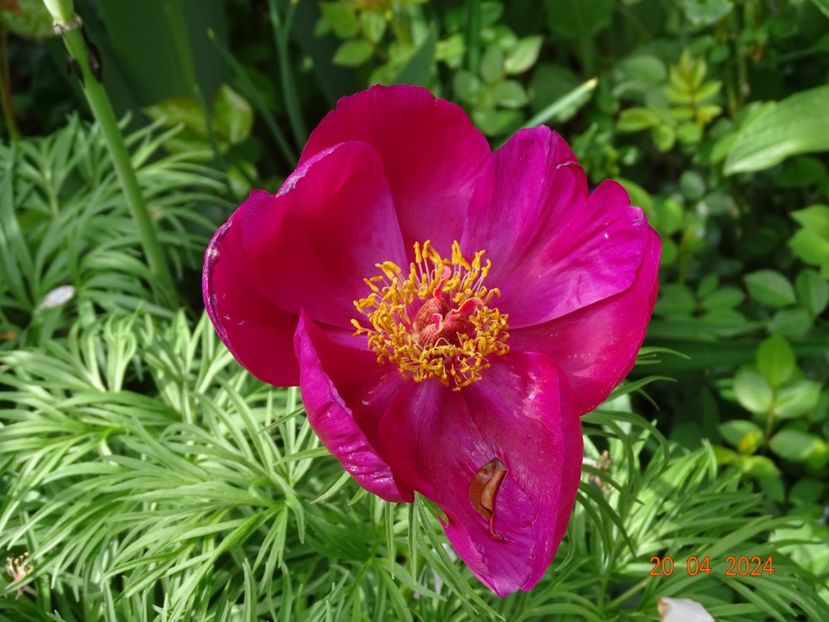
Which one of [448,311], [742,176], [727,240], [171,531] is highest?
[448,311]

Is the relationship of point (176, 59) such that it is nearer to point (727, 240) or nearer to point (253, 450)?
point (253, 450)

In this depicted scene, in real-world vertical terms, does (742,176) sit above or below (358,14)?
below

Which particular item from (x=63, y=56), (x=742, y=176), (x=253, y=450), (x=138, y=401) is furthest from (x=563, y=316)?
(x=63, y=56)

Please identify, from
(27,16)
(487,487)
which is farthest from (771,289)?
(27,16)

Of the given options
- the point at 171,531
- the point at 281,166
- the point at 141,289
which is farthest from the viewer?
the point at 281,166

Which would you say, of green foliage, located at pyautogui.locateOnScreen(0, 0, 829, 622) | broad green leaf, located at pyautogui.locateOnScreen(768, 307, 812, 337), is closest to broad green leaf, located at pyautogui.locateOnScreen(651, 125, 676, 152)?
green foliage, located at pyautogui.locateOnScreen(0, 0, 829, 622)

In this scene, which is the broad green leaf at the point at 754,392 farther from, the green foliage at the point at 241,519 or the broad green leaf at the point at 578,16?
the broad green leaf at the point at 578,16

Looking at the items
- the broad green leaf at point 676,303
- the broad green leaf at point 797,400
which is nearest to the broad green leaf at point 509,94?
the broad green leaf at point 676,303
